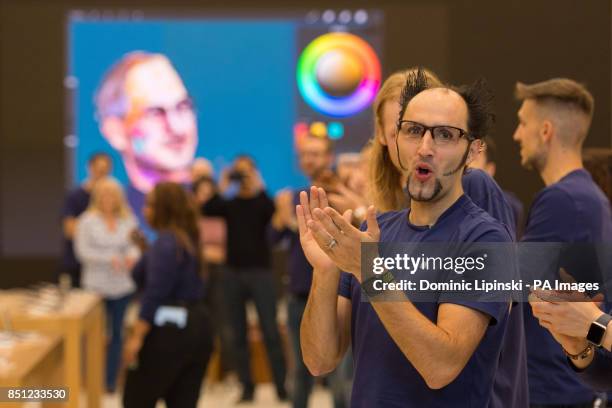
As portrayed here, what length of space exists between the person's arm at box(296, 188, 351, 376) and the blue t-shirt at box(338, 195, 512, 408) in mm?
63

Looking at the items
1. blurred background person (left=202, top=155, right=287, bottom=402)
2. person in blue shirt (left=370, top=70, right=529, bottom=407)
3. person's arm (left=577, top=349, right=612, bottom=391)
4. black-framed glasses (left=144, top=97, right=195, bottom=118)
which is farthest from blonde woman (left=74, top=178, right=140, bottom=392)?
person's arm (left=577, top=349, right=612, bottom=391)

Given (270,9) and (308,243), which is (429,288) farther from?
(270,9)

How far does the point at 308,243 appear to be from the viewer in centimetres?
202

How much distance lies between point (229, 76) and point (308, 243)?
6.34m

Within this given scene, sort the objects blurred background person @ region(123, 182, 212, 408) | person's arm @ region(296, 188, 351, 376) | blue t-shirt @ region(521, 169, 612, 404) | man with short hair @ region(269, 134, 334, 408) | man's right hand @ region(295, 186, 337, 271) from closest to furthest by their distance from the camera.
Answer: man's right hand @ region(295, 186, 337, 271) → person's arm @ region(296, 188, 351, 376) → blue t-shirt @ region(521, 169, 612, 404) → blurred background person @ region(123, 182, 212, 408) → man with short hair @ region(269, 134, 334, 408)

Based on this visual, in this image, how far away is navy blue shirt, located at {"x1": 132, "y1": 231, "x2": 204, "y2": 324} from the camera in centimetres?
427

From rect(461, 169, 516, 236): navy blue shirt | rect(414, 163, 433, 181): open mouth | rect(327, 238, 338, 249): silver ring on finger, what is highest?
rect(414, 163, 433, 181): open mouth

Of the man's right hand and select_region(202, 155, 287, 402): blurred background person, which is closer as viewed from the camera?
the man's right hand

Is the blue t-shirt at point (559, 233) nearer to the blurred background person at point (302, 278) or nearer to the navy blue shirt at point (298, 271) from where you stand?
the blurred background person at point (302, 278)

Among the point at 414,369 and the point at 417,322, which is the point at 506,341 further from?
the point at 417,322

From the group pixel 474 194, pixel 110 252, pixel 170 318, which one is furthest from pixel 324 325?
pixel 110 252

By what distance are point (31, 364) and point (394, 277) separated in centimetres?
218

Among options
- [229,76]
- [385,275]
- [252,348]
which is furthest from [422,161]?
[229,76]

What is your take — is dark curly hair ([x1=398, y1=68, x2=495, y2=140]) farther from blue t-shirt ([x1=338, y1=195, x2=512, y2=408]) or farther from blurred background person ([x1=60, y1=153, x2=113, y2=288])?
blurred background person ([x1=60, y1=153, x2=113, y2=288])
